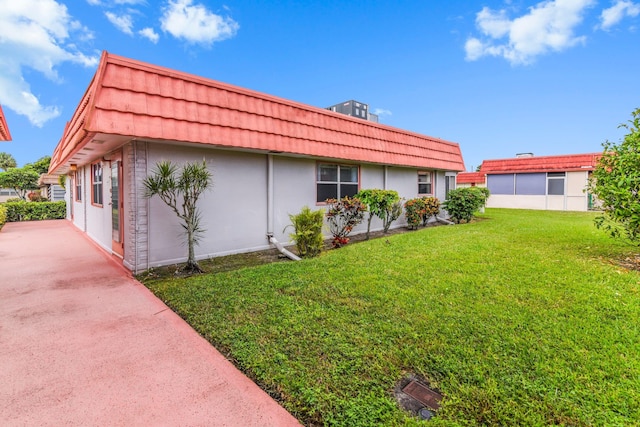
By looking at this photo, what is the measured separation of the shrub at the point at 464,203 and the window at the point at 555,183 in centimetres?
1140

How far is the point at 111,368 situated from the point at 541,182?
24413 mm

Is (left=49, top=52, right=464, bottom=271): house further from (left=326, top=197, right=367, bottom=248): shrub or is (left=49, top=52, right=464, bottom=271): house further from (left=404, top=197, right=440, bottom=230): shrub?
(left=404, top=197, right=440, bottom=230): shrub

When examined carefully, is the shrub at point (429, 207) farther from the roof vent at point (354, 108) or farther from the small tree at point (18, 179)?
the small tree at point (18, 179)

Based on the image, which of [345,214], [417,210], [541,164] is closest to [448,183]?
[417,210]

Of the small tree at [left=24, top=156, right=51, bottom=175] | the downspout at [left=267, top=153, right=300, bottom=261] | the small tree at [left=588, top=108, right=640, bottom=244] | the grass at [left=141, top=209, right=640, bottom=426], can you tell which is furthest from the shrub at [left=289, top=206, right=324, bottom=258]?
the small tree at [left=24, top=156, right=51, bottom=175]

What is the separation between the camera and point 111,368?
2.56 meters

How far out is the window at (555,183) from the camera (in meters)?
19.2

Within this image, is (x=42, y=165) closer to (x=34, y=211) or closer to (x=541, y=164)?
(x=34, y=211)

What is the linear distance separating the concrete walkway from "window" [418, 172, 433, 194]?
10498 mm

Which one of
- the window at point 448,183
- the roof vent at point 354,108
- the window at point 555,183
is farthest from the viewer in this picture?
the window at point 555,183

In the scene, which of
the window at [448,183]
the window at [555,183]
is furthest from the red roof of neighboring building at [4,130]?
the window at [555,183]

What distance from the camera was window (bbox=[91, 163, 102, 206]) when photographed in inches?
326

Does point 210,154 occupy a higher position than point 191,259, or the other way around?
point 210,154

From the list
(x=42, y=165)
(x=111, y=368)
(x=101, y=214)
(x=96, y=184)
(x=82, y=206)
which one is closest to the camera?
(x=111, y=368)
